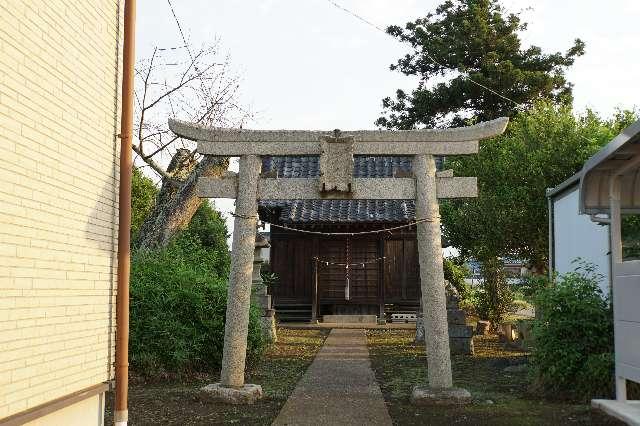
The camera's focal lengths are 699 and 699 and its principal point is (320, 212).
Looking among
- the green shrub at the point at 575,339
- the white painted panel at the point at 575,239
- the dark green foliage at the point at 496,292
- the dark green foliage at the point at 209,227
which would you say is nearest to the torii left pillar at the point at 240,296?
the green shrub at the point at 575,339

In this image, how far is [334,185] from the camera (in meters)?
9.92

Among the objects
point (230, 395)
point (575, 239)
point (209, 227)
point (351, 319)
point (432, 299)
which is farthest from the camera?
point (209, 227)

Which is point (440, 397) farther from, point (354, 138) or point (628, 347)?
point (354, 138)

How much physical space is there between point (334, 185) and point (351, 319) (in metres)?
13.6

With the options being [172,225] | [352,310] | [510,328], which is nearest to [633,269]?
[172,225]

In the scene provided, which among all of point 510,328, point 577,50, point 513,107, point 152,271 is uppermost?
point 577,50

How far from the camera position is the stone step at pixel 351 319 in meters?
22.8

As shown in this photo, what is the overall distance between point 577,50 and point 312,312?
1622 cm

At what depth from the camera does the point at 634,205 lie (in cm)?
752

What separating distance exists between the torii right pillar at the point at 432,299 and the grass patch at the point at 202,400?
2.09m

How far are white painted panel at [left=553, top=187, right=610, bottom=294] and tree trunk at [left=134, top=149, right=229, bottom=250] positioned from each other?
7018 mm

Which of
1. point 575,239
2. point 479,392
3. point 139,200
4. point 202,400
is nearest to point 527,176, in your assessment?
Answer: point 575,239

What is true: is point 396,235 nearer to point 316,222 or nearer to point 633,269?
point 316,222

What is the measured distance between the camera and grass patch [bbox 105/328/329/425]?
8367 millimetres
